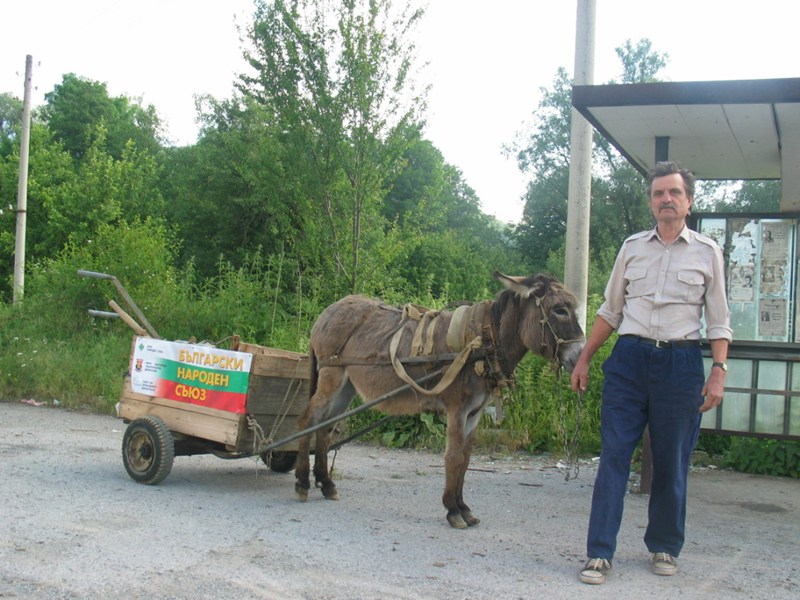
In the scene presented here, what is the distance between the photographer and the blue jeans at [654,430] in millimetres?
4582

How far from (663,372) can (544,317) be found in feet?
3.52

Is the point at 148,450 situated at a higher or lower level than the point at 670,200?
lower

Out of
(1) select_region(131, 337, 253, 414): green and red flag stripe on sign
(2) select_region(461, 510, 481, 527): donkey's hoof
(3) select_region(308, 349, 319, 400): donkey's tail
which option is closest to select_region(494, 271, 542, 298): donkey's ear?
(2) select_region(461, 510, 481, 527): donkey's hoof

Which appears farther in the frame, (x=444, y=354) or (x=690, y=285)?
(x=444, y=354)

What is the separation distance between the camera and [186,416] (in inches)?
273

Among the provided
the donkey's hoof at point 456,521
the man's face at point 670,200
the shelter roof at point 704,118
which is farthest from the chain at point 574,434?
the shelter roof at point 704,118

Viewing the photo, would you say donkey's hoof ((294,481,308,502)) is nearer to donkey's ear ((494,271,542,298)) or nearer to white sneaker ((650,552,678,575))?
donkey's ear ((494,271,542,298))

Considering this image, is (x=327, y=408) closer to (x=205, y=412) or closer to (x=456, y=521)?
(x=205, y=412)

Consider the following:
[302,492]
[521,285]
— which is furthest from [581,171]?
[302,492]

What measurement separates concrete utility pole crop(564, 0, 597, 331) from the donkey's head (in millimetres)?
3643

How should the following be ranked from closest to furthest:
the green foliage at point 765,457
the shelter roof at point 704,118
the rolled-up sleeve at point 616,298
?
the rolled-up sleeve at point 616,298 → the shelter roof at point 704,118 → the green foliage at point 765,457

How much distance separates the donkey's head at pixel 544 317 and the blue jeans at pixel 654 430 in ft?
2.07

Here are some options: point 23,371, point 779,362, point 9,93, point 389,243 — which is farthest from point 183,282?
point 9,93

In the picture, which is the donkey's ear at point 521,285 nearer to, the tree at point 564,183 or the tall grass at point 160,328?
the tall grass at point 160,328
